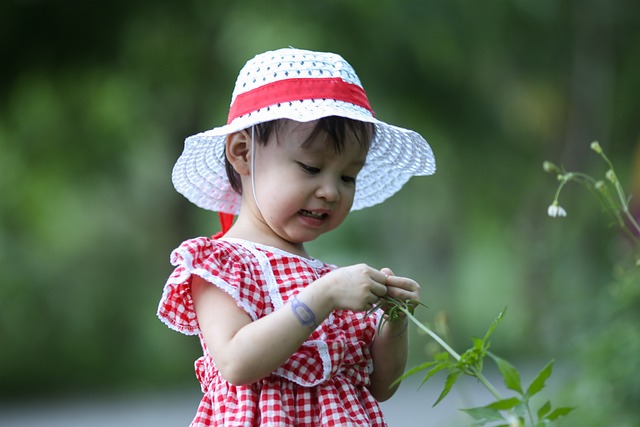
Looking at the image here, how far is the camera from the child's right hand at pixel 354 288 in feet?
7.24

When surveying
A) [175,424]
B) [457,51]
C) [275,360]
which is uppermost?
[457,51]

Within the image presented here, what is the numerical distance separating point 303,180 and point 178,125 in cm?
1003

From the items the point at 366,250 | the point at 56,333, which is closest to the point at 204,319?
the point at 56,333

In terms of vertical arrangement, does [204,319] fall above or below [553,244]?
below

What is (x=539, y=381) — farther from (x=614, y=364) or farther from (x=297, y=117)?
(x=614, y=364)

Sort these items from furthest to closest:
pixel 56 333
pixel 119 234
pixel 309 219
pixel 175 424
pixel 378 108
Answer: pixel 119 234 < pixel 56 333 < pixel 378 108 < pixel 175 424 < pixel 309 219

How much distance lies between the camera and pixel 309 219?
2.45m

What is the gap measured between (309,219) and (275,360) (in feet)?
1.29

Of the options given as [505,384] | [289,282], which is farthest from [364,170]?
[505,384]

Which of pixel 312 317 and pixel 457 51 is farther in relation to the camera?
pixel 457 51

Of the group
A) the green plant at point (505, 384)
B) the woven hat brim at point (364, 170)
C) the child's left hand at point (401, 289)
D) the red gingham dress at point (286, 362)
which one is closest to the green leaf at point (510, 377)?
the green plant at point (505, 384)

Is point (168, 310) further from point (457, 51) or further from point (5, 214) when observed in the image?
point (5, 214)

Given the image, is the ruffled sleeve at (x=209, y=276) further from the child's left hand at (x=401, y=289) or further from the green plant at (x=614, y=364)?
the green plant at (x=614, y=364)

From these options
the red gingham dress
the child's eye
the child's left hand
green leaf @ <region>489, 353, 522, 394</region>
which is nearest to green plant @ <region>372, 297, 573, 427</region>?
green leaf @ <region>489, 353, 522, 394</region>
